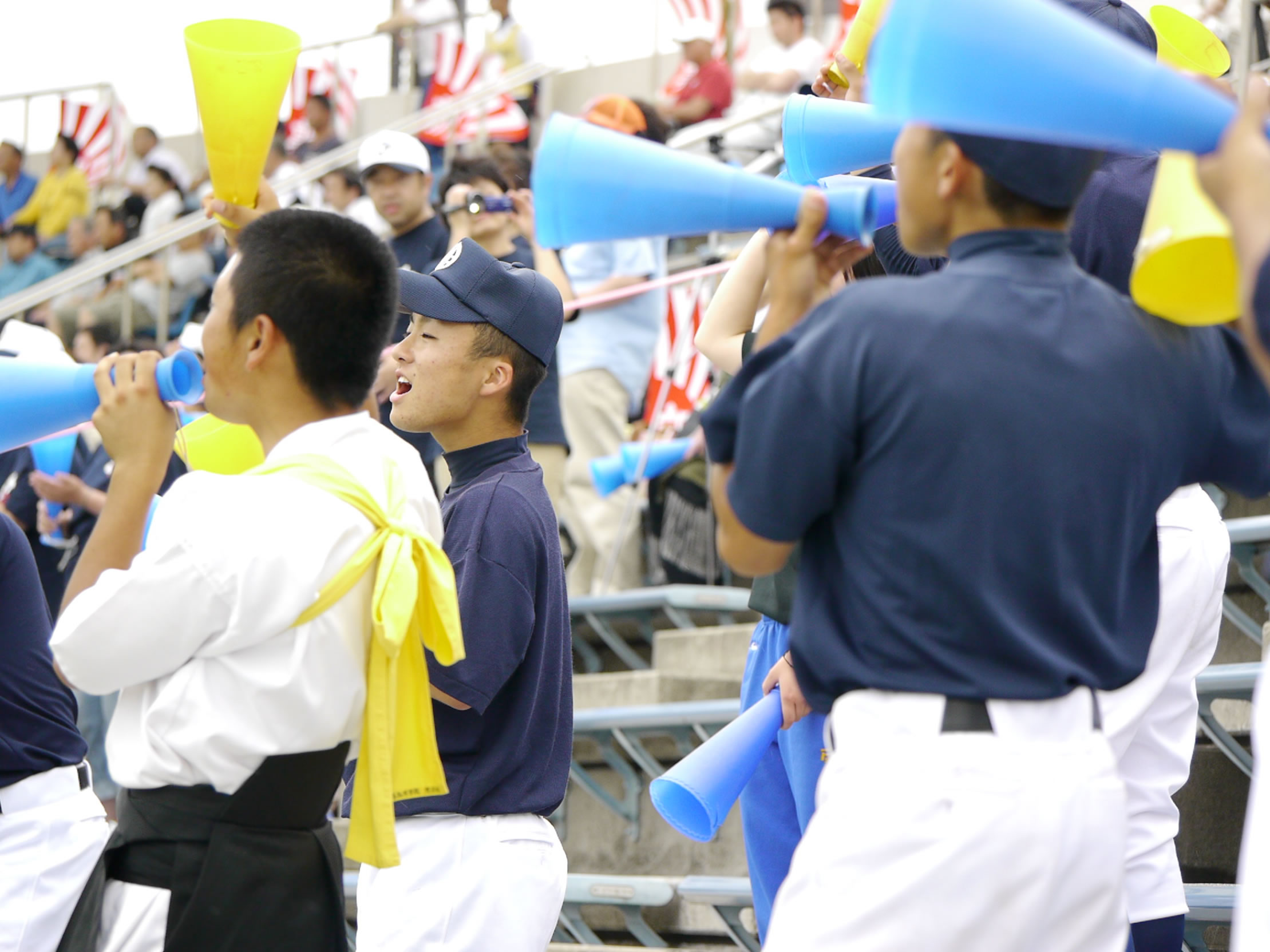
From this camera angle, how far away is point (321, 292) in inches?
91.8

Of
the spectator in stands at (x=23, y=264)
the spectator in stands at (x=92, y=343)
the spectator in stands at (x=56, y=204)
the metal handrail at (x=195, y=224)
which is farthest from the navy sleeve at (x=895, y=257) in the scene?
the spectator in stands at (x=56, y=204)

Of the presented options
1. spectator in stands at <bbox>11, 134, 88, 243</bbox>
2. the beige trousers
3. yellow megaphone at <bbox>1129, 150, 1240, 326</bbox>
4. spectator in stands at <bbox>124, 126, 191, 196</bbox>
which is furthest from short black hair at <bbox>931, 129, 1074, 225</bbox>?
spectator in stands at <bbox>11, 134, 88, 243</bbox>

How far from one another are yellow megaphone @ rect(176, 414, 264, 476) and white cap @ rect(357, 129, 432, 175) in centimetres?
258

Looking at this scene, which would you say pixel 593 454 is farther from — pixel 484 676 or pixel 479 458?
pixel 484 676

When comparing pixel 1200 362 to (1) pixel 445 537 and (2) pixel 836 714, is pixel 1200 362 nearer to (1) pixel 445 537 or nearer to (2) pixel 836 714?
(2) pixel 836 714

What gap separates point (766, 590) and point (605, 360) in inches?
127

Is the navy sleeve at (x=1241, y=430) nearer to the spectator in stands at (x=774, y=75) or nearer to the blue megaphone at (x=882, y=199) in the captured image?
the blue megaphone at (x=882, y=199)

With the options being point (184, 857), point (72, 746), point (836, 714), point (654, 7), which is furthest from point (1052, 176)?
point (654, 7)

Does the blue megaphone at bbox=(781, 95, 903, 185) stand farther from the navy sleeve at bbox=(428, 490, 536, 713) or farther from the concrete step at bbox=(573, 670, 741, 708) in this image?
the concrete step at bbox=(573, 670, 741, 708)

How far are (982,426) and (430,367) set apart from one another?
→ 1.56m

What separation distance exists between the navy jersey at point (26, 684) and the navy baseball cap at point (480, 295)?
95 centimetres

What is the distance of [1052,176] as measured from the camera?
1.85 meters

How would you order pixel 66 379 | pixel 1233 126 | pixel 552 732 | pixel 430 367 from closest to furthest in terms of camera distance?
pixel 1233 126 < pixel 66 379 < pixel 552 732 < pixel 430 367

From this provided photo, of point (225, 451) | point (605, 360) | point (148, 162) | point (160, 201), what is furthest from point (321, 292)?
point (148, 162)
